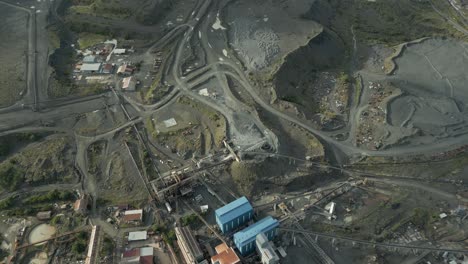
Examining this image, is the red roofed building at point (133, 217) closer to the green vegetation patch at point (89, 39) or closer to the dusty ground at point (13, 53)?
the dusty ground at point (13, 53)

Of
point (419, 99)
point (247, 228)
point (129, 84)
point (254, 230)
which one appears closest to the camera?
point (254, 230)

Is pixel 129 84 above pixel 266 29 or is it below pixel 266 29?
below

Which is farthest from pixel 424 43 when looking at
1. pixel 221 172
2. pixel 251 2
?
pixel 221 172

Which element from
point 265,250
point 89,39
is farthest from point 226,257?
point 89,39

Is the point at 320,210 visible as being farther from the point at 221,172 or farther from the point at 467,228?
the point at 467,228

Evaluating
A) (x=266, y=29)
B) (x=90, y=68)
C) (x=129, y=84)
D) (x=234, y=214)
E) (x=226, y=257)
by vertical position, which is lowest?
(x=226, y=257)

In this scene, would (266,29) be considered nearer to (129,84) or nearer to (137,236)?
(129,84)

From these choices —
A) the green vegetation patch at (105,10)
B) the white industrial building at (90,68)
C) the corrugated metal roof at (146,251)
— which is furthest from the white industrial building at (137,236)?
the green vegetation patch at (105,10)
